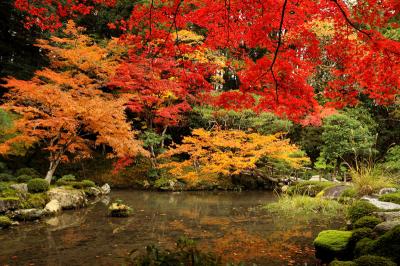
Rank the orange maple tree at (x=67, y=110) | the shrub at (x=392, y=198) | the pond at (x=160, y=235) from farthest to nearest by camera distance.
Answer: the orange maple tree at (x=67, y=110)
the shrub at (x=392, y=198)
the pond at (x=160, y=235)

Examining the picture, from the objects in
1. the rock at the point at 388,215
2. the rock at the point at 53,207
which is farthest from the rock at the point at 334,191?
the rock at the point at 53,207

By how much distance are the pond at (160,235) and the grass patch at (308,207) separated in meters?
0.52

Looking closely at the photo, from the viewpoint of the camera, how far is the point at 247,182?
624 inches

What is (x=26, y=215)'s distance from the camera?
8.29m

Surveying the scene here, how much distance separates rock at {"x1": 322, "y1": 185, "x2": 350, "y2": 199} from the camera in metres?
10.4

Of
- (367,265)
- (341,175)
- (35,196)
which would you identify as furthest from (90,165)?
(367,265)

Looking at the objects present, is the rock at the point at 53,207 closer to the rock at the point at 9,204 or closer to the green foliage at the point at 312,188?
the rock at the point at 9,204

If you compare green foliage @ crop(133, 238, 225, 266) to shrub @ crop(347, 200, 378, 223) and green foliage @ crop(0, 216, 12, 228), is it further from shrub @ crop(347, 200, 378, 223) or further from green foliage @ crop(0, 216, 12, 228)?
green foliage @ crop(0, 216, 12, 228)

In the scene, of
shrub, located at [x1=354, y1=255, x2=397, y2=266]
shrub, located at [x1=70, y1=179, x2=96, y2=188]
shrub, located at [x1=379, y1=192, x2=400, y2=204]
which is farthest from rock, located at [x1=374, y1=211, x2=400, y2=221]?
shrub, located at [x1=70, y1=179, x2=96, y2=188]

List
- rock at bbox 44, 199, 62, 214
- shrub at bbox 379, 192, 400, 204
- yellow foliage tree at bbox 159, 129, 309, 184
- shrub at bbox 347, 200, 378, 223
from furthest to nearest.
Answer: yellow foliage tree at bbox 159, 129, 309, 184
rock at bbox 44, 199, 62, 214
shrub at bbox 379, 192, 400, 204
shrub at bbox 347, 200, 378, 223

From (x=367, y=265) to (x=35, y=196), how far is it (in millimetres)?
8484

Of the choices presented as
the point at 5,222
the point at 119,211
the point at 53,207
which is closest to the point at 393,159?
the point at 119,211

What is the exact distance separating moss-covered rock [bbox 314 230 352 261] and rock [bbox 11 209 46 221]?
671 centimetres

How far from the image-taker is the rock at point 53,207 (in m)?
9.04
